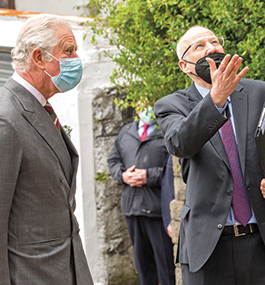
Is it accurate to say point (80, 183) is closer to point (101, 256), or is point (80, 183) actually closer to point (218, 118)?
point (101, 256)

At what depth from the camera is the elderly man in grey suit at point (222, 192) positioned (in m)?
1.91

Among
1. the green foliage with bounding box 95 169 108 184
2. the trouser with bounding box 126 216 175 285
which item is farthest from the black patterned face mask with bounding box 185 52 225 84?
the green foliage with bounding box 95 169 108 184

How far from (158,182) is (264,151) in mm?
2034

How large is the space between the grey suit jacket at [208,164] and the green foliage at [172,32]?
2.59 ft

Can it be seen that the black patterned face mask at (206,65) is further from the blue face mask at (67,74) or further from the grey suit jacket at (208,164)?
the blue face mask at (67,74)

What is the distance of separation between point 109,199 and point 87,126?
88cm

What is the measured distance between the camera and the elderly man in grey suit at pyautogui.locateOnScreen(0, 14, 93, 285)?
5.55 feet

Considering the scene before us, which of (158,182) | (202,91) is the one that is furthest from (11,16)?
(202,91)

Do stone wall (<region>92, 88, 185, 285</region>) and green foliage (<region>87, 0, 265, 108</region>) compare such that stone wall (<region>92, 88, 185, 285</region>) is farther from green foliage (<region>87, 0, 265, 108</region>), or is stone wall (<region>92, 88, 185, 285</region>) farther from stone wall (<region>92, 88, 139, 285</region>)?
green foliage (<region>87, 0, 265, 108</region>)

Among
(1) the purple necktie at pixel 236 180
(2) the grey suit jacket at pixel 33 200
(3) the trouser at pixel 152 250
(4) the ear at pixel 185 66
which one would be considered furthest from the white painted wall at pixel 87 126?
(1) the purple necktie at pixel 236 180

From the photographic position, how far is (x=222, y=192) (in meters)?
1.98

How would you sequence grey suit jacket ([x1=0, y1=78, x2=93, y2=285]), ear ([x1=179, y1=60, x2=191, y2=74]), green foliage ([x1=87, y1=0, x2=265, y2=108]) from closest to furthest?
1. grey suit jacket ([x1=0, y1=78, x2=93, y2=285])
2. ear ([x1=179, y1=60, x2=191, y2=74])
3. green foliage ([x1=87, y1=0, x2=265, y2=108])

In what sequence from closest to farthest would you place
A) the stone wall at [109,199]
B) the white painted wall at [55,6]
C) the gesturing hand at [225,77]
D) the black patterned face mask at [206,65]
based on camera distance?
the gesturing hand at [225,77]
the black patterned face mask at [206,65]
the stone wall at [109,199]
the white painted wall at [55,6]

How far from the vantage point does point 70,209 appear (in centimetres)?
193
